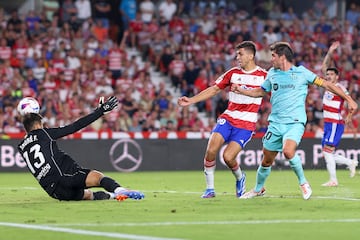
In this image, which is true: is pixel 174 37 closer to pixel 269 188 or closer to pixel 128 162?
pixel 128 162

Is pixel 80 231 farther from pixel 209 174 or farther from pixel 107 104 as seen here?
pixel 209 174

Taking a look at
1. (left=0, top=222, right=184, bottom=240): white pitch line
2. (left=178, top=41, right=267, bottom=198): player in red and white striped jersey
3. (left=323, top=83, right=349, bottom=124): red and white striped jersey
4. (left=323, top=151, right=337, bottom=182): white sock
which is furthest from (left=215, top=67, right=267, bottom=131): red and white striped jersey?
(left=323, top=83, right=349, bottom=124): red and white striped jersey

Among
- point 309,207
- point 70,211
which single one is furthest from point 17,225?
point 309,207

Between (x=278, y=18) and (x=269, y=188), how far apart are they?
1936 centimetres

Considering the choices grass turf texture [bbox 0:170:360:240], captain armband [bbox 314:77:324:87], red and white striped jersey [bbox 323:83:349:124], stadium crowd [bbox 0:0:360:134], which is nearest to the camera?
grass turf texture [bbox 0:170:360:240]

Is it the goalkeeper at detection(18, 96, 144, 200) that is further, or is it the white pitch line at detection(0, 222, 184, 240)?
the goalkeeper at detection(18, 96, 144, 200)

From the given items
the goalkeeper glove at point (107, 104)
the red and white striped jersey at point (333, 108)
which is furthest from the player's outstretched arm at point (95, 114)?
the red and white striped jersey at point (333, 108)

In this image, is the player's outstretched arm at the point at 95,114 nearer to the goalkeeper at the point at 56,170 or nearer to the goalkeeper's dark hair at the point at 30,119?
the goalkeeper at the point at 56,170

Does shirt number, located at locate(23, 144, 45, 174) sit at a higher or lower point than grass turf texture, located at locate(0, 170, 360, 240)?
higher

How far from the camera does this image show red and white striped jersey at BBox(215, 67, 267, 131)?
54.7ft

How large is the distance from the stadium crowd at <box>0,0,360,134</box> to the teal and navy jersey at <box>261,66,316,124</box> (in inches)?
543

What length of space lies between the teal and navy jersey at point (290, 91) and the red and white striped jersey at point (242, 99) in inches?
38.7

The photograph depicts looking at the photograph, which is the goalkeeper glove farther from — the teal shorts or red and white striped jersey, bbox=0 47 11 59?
red and white striped jersey, bbox=0 47 11 59

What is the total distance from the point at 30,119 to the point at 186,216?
12.1 feet
